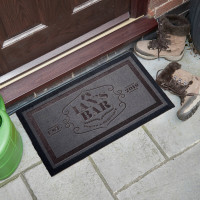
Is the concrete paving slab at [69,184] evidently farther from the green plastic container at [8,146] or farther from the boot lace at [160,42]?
the boot lace at [160,42]

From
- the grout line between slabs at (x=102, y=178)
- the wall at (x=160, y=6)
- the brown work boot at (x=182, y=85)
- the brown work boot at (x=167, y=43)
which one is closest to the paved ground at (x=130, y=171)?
the grout line between slabs at (x=102, y=178)

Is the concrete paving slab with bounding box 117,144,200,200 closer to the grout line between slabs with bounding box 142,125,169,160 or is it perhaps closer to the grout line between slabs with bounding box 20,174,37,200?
the grout line between slabs with bounding box 142,125,169,160

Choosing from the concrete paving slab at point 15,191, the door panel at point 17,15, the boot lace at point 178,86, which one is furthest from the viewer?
the boot lace at point 178,86

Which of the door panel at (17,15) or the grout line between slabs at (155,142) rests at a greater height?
the door panel at (17,15)

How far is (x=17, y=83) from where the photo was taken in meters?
2.46

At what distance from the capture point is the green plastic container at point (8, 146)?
2.06 m

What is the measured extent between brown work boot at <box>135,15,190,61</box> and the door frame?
0.10 meters

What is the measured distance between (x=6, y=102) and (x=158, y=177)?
48.6 inches

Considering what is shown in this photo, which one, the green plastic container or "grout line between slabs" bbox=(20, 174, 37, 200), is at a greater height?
the green plastic container

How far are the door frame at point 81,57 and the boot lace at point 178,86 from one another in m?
0.46

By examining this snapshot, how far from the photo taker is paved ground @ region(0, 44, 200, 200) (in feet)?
7.65

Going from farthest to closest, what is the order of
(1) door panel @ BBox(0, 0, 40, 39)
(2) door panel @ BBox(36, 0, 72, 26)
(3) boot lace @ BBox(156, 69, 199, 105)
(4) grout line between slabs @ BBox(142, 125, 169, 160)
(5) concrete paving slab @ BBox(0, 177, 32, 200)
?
(3) boot lace @ BBox(156, 69, 199, 105) < (4) grout line between slabs @ BBox(142, 125, 169, 160) < (5) concrete paving slab @ BBox(0, 177, 32, 200) < (2) door panel @ BBox(36, 0, 72, 26) < (1) door panel @ BBox(0, 0, 40, 39)

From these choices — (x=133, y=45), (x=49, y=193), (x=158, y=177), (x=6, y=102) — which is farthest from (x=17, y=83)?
(x=158, y=177)

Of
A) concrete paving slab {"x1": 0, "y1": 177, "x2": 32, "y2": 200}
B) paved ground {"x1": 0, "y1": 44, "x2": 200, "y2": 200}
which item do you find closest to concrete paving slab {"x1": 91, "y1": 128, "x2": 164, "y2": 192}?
paved ground {"x1": 0, "y1": 44, "x2": 200, "y2": 200}
